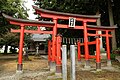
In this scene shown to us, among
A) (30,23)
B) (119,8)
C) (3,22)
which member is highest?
(119,8)

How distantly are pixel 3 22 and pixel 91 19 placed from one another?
12852 millimetres

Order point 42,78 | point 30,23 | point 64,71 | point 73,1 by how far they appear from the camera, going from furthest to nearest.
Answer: point 73,1, point 30,23, point 42,78, point 64,71

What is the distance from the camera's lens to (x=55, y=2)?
818 inches

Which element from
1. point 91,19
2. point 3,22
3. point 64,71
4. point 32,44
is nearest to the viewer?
point 64,71

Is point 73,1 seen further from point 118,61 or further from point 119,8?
point 118,61

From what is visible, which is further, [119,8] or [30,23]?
[119,8]

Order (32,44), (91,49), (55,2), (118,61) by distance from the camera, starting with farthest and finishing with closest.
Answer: (32,44) → (91,49) → (55,2) → (118,61)

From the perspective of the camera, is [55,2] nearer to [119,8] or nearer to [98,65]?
[119,8]

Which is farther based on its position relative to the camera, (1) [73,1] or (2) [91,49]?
(2) [91,49]

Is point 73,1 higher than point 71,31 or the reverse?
higher

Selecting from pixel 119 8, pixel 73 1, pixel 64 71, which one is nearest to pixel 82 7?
pixel 73 1

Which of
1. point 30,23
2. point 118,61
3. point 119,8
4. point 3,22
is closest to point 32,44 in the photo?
point 3,22

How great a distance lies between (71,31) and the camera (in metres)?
23.5

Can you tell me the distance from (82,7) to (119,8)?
14.7 feet
